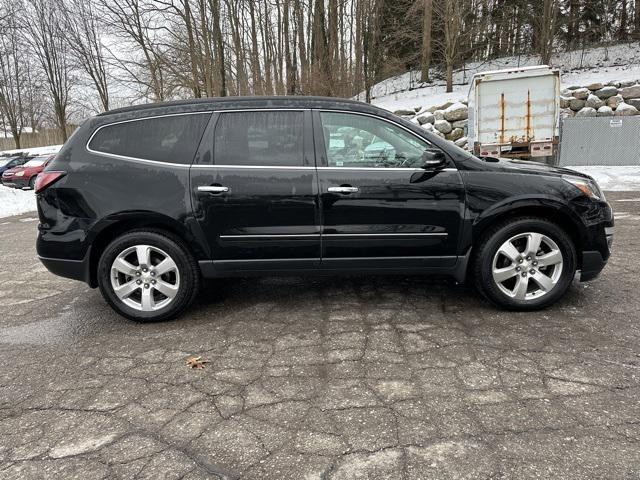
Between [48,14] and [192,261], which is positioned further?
[48,14]

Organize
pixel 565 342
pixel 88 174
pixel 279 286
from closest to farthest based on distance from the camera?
1. pixel 565 342
2. pixel 88 174
3. pixel 279 286

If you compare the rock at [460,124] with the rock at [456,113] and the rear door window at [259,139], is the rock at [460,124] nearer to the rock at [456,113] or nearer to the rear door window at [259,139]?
the rock at [456,113]

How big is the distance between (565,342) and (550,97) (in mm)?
10114

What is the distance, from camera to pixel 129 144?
370 cm

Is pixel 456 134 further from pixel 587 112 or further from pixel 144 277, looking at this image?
pixel 144 277

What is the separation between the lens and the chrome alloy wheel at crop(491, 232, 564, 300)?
362 cm

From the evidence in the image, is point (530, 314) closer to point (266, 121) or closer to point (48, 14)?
point (266, 121)

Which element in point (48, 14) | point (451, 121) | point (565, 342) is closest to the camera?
point (565, 342)

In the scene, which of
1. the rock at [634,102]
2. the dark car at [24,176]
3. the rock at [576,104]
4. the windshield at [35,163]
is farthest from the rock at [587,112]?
the windshield at [35,163]

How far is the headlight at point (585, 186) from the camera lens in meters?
3.62

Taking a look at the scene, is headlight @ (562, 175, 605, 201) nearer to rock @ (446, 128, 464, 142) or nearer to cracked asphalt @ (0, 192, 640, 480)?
cracked asphalt @ (0, 192, 640, 480)

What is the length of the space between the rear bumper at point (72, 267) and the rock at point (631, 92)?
18688 millimetres

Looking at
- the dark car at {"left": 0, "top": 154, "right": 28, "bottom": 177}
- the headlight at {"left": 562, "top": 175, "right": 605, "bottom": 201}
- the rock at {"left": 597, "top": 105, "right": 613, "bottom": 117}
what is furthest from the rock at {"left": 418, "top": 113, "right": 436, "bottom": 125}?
the dark car at {"left": 0, "top": 154, "right": 28, "bottom": 177}

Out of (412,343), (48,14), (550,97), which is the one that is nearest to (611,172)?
(550,97)
